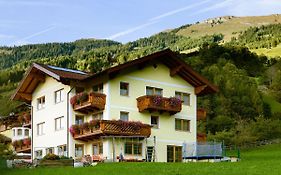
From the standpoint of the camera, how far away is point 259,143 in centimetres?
8331

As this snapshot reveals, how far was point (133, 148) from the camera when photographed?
161ft

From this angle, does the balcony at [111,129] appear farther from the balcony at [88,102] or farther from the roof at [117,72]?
the roof at [117,72]

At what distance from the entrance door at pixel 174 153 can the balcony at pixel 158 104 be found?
311 centimetres

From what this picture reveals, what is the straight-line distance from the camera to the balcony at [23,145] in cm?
5894

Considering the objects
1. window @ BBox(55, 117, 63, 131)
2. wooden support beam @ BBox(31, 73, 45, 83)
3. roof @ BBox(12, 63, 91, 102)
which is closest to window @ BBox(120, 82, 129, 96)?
roof @ BBox(12, 63, 91, 102)

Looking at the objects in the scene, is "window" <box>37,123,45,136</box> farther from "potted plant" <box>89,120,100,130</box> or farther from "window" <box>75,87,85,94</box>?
"potted plant" <box>89,120,100,130</box>

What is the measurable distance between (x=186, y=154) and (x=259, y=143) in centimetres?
3526

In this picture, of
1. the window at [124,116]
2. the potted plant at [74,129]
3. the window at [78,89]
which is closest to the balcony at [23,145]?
the window at [78,89]

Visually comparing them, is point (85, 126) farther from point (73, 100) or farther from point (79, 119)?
point (79, 119)

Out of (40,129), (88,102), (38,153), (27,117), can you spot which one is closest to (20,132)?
(27,117)

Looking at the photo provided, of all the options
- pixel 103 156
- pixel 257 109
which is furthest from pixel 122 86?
pixel 257 109

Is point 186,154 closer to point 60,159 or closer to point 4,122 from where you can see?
point 60,159

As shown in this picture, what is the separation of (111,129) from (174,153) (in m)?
8.00

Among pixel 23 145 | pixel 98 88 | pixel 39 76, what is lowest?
pixel 23 145
